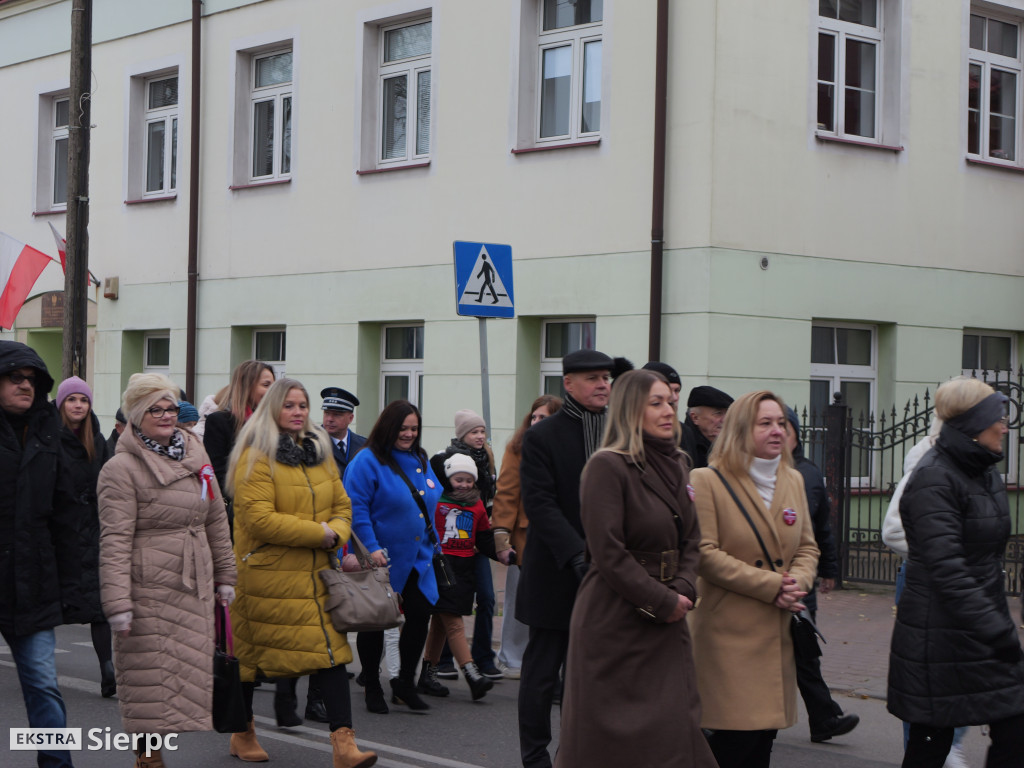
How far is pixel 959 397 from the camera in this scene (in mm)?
5566

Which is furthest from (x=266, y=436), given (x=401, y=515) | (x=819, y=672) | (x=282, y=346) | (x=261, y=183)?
(x=261, y=183)

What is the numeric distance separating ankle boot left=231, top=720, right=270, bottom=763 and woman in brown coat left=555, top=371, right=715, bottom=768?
2.18 meters

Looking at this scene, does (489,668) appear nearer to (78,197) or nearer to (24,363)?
(24,363)

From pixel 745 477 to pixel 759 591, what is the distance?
474mm

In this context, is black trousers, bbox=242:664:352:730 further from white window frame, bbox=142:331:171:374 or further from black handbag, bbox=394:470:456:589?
white window frame, bbox=142:331:171:374

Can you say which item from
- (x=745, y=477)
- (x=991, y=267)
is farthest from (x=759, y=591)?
(x=991, y=267)

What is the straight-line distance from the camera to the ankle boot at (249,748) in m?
7.08

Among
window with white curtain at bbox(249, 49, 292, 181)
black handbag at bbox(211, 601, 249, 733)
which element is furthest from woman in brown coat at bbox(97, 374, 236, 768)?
window with white curtain at bbox(249, 49, 292, 181)

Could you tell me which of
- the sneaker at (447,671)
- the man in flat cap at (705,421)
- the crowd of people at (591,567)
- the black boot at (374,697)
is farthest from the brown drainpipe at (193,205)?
the man in flat cap at (705,421)

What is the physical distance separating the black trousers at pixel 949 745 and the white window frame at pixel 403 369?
1183cm

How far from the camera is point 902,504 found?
5.54 m

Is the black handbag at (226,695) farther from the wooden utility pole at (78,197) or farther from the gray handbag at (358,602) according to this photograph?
the wooden utility pole at (78,197)

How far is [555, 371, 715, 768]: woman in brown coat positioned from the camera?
5.24 metres

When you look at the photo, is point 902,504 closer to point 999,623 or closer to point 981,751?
point 999,623
